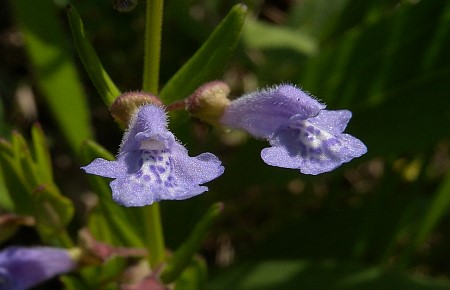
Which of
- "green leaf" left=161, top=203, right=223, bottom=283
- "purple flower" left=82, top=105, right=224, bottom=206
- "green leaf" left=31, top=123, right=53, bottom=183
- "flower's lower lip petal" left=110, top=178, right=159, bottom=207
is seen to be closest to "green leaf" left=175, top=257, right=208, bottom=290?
"green leaf" left=161, top=203, right=223, bottom=283

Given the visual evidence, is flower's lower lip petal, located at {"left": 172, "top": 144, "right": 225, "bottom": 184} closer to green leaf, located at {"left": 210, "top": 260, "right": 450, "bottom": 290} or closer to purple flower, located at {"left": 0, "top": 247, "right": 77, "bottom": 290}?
purple flower, located at {"left": 0, "top": 247, "right": 77, "bottom": 290}

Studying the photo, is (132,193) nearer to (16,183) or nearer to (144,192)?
(144,192)

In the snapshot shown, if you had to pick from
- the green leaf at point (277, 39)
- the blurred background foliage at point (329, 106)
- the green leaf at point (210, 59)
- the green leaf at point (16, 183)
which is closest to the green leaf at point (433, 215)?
the blurred background foliage at point (329, 106)

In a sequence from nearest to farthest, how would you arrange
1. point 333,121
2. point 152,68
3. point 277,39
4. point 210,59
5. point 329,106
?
point 333,121, point 152,68, point 210,59, point 329,106, point 277,39

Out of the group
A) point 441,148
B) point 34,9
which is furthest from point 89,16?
point 441,148

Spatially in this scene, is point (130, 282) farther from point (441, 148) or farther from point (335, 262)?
point (441, 148)

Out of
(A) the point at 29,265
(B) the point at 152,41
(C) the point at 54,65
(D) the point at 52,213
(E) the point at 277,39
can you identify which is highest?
(E) the point at 277,39

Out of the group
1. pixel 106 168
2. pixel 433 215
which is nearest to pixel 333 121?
pixel 106 168
